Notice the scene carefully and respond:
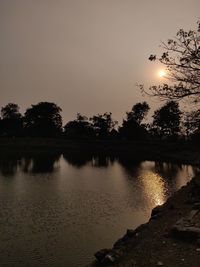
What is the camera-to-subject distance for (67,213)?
3609 centimetres

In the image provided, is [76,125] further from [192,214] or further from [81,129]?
[192,214]

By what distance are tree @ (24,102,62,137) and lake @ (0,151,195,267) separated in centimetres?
10298

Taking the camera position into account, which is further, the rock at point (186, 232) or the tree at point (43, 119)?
the tree at point (43, 119)

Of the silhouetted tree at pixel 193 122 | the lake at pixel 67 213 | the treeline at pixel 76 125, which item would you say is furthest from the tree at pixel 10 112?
the silhouetted tree at pixel 193 122

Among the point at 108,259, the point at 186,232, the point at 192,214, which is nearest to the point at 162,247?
the point at 186,232

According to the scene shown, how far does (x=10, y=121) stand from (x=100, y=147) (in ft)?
161

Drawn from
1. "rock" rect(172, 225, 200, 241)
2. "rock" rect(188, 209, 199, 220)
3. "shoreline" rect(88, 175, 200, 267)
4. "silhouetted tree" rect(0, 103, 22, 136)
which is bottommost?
"shoreline" rect(88, 175, 200, 267)

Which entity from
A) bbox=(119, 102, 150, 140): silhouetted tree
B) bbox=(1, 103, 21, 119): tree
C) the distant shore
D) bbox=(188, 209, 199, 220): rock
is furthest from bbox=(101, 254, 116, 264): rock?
bbox=(1, 103, 21, 119): tree

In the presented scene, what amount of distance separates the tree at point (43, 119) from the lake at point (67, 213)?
10298 cm

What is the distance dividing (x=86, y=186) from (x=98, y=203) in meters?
12.8

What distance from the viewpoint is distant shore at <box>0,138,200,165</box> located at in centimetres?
12344

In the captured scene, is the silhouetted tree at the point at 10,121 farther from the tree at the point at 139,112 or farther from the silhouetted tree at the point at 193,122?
the silhouetted tree at the point at 193,122

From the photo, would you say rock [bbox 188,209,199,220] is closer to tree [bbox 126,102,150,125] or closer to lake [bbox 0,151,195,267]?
lake [bbox 0,151,195,267]

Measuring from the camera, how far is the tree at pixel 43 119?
550ft
